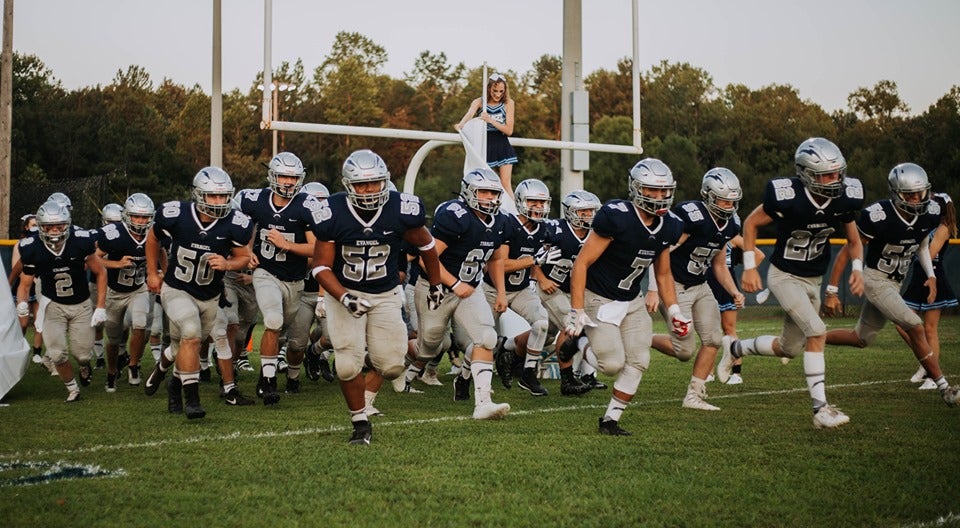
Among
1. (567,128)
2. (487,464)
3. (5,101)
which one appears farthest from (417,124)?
(487,464)

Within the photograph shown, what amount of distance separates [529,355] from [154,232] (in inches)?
129

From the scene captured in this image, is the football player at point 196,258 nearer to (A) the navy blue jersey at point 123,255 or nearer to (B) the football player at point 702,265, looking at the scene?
(A) the navy blue jersey at point 123,255

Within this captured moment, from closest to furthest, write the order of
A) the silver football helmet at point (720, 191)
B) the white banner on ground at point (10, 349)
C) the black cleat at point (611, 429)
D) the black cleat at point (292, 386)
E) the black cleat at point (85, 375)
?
the black cleat at point (611, 429), the silver football helmet at point (720, 191), the white banner on ground at point (10, 349), the black cleat at point (292, 386), the black cleat at point (85, 375)

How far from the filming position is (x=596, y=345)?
23.5 feet

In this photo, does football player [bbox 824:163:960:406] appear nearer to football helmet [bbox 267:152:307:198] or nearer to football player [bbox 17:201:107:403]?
football helmet [bbox 267:152:307:198]

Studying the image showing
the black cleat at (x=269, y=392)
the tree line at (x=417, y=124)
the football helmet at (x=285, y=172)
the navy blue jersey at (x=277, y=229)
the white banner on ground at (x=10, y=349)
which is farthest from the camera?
the tree line at (x=417, y=124)

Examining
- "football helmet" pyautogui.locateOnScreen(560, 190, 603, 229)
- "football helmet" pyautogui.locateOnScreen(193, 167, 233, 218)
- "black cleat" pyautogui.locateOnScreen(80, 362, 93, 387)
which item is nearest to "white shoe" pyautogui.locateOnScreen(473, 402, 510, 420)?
"football helmet" pyautogui.locateOnScreen(193, 167, 233, 218)

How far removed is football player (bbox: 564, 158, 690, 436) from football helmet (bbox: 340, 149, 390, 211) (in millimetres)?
1383

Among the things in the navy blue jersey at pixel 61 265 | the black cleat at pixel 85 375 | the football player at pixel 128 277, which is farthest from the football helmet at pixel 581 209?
the black cleat at pixel 85 375

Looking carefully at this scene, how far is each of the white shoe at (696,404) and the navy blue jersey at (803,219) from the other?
3.97 ft

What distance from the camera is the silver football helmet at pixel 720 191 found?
8055mm

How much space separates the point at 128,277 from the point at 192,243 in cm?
221

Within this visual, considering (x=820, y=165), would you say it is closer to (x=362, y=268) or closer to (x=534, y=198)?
(x=534, y=198)

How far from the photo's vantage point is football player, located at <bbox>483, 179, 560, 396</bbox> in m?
9.27
